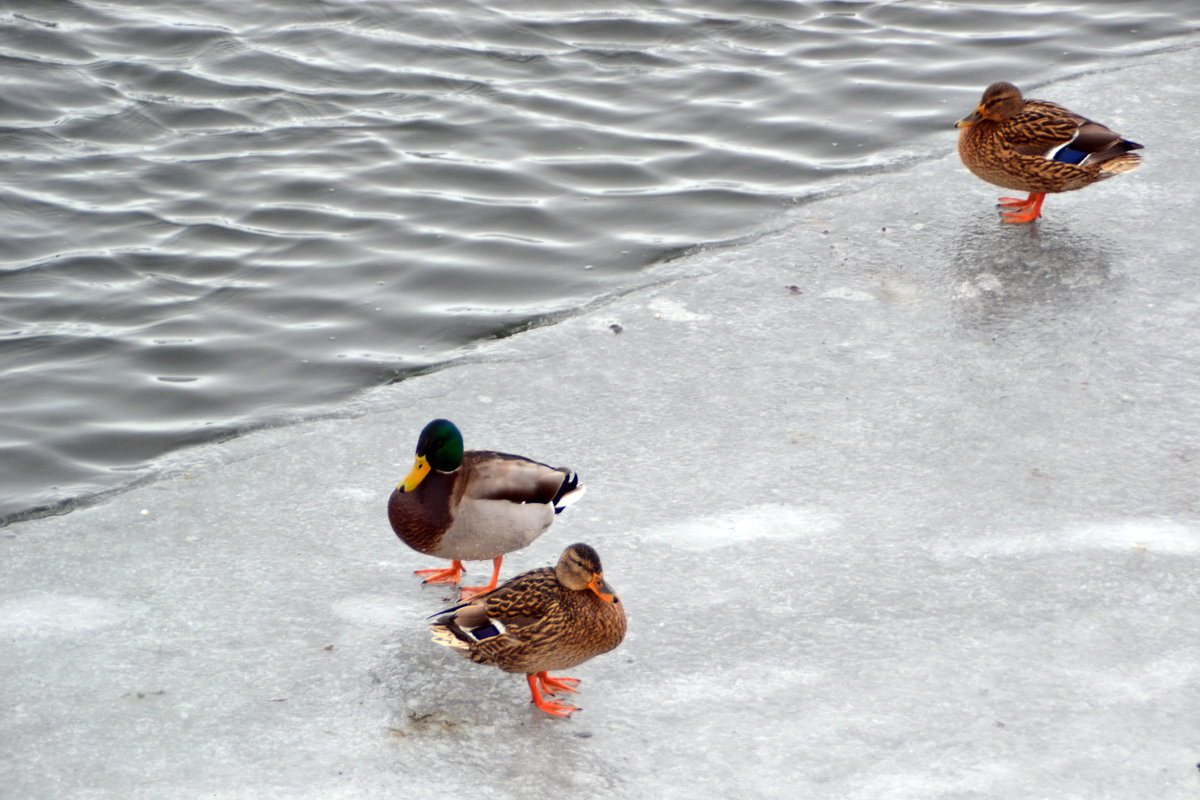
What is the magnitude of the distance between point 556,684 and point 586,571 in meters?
0.41

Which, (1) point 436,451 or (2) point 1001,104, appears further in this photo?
(2) point 1001,104

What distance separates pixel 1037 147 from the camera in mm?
6387

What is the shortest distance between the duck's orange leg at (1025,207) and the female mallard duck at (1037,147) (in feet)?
0.26

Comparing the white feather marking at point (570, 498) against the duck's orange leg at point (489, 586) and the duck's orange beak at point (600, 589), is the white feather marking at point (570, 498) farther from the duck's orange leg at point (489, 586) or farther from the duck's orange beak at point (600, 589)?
the duck's orange beak at point (600, 589)

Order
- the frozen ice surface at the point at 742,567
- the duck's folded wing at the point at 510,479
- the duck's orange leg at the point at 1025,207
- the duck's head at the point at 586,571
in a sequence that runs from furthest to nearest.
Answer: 1. the duck's orange leg at the point at 1025,207
2. the duck's folded wing at the point at 510,479
3. the duck's head at the point at 586,571
4. the frozen ice surface at the point at 742,567

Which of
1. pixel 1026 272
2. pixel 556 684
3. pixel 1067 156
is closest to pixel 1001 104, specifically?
pixel 1067 156

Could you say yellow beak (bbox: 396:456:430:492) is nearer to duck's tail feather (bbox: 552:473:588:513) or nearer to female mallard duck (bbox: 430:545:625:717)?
duck's tail feather (bbox: 552:473:588:513)

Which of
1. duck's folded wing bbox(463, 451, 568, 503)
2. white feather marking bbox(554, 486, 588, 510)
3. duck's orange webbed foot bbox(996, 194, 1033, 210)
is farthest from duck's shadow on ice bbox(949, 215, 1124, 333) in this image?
duck's folded wing bbox(463, 451, 568, 503)

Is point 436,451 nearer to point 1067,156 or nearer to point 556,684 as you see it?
point 556,684

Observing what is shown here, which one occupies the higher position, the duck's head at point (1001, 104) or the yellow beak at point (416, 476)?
the duck's head at point (1001, 104)

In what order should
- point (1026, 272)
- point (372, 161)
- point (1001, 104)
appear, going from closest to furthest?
point (1026, 272), point (1001, 104), point (372, 161)

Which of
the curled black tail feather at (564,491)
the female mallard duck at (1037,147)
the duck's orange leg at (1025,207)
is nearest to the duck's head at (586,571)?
the curled black tail feather at (564,491)

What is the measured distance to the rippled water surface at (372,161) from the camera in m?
6.44

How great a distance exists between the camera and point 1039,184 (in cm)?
647
